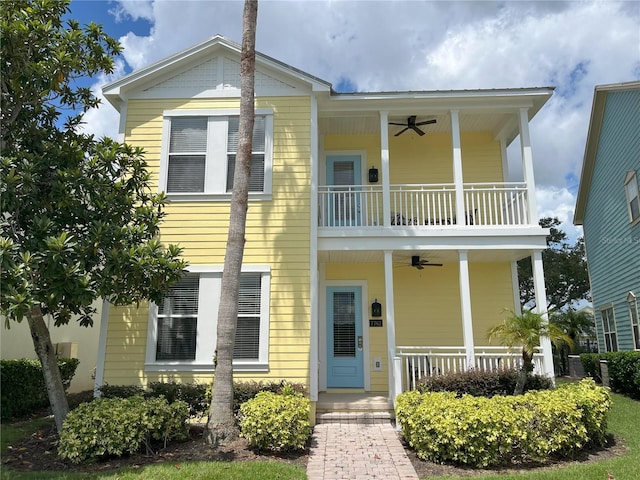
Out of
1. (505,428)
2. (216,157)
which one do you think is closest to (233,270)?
(216,157)

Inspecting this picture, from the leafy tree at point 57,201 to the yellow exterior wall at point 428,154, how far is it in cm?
597

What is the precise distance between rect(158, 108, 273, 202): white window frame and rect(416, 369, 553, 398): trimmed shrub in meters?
4.98

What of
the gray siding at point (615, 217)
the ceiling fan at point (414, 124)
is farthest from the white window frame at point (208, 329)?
the gray siding at point (615, 217)

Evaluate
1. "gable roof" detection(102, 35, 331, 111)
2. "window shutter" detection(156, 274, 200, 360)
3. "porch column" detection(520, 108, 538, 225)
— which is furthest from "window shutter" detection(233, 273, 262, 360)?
"porch column" detection(520, 108, 538, 225)

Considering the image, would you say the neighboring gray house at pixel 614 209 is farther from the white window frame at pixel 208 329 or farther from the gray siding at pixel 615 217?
the white window frame at pixel 208 329

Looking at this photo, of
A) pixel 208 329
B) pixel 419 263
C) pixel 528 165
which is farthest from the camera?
pixel 419 263

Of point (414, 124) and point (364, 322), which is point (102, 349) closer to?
point (364, 322)

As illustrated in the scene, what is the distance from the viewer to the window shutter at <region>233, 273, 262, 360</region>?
904cm

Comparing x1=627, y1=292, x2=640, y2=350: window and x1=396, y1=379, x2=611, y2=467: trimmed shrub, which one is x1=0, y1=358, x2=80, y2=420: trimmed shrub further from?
x1=627, y1=292, x2=640, y2=350: window

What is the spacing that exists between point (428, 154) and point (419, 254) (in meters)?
3.16

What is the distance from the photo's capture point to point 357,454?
6.88 meters

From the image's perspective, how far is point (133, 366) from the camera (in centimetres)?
903

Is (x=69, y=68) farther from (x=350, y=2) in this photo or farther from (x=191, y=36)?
(x=350, y=2)

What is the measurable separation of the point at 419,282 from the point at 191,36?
26.6 ft
